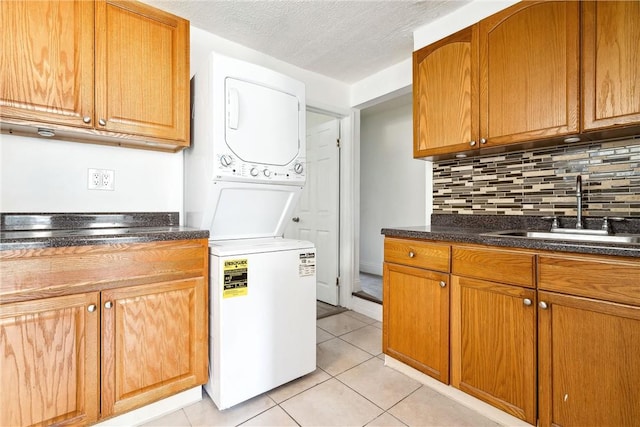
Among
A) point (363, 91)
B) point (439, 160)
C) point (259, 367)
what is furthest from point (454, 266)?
point (363, 91)

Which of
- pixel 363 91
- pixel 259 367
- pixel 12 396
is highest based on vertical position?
pixel 363 91

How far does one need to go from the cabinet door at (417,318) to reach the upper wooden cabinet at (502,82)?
0.86 m

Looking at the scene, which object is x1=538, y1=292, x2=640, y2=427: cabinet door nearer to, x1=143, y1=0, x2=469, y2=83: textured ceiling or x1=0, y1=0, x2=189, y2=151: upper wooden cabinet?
x1=143, y1=0, x2=469, y2=83: textured ceiling

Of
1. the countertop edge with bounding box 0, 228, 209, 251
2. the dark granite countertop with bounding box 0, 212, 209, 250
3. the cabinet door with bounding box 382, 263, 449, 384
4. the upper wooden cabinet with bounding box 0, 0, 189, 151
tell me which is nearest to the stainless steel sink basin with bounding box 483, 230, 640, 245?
the cabinet door with bounding box 382, 263, 449, 384

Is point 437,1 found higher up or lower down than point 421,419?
higher up

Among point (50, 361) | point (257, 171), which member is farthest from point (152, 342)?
point (257, 171)

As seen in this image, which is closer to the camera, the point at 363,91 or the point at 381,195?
the point at 363,91

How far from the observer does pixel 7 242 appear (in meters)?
1.13

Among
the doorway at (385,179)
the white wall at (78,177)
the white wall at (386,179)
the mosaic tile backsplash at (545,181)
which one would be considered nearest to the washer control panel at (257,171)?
the white wall at (78,177)

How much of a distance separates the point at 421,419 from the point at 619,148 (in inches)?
67.9

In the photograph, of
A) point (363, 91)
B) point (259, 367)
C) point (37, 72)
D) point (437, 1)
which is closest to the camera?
point (37, 72)

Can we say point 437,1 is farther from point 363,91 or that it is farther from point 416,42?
point 363,91

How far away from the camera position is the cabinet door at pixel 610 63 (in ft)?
4.36

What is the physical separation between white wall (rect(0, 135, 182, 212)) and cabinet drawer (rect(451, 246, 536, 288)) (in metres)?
1.81
